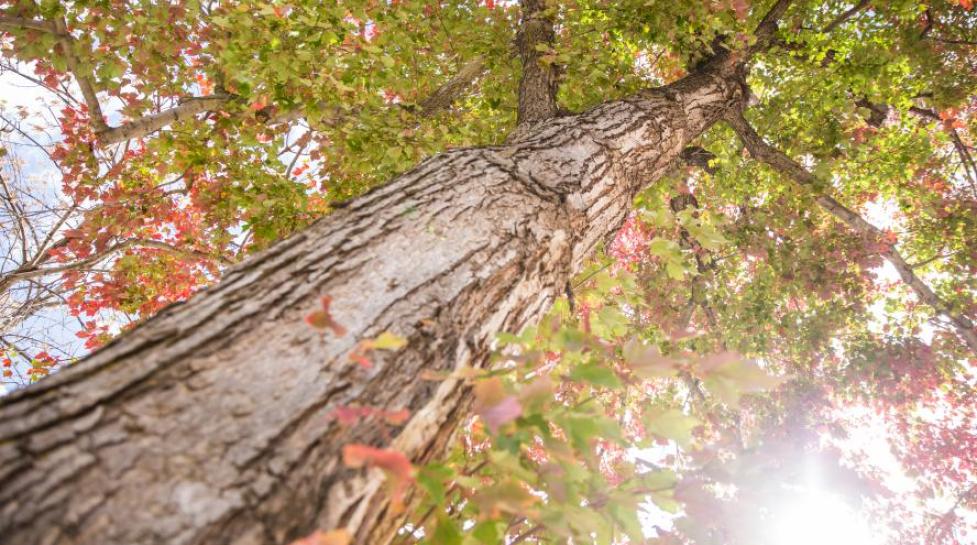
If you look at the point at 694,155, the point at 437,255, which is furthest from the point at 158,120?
the point at 694,155

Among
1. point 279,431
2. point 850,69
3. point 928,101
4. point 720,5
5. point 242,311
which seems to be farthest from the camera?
point 928,101

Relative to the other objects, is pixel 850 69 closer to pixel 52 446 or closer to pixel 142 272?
pixel 52 446

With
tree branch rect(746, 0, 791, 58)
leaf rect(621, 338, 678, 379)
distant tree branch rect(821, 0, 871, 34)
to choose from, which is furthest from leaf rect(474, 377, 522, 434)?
distant tree branch rect(821, 0, 871, 34)

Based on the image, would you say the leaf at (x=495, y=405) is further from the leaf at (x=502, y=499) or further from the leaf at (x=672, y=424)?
the leaf at (x=672, y=424)

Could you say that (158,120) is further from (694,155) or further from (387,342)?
(694,155)

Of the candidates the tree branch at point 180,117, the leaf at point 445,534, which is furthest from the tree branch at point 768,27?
the leaf at point 445,534

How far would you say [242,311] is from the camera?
99cm

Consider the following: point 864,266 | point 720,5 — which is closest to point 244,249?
point 720,5

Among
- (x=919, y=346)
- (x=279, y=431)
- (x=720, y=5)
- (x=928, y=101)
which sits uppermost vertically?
(x=720, y=5)

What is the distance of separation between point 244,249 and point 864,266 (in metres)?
6.43

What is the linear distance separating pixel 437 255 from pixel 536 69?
2659mm

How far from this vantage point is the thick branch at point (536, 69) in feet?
10.2

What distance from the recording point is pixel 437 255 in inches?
51.4

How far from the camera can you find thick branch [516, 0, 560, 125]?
3.12 meters
